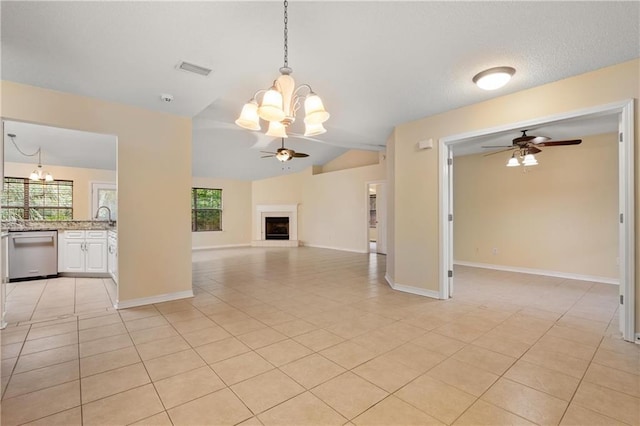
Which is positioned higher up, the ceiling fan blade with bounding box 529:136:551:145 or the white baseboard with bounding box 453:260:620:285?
the ceiling fan blade with bounding box 529:136:551:145

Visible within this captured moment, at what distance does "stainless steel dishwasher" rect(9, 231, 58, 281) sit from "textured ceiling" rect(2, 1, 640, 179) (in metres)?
3.44

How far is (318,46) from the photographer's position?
2.38 m

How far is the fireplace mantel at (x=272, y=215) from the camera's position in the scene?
10.2m

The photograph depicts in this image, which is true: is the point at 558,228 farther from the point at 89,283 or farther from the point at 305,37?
the point at 89,283

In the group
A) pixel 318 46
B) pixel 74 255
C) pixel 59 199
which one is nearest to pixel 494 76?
pixel 318 46

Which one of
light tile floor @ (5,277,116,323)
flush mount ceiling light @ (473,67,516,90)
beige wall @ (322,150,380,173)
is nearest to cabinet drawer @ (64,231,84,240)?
light tile floor @ (5,277,116,323)

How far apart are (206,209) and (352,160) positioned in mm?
5096

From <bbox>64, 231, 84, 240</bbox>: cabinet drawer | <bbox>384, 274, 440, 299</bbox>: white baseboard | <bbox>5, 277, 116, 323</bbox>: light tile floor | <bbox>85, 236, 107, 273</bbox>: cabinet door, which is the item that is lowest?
<bbox>5, 277, 116, 323</bbox>: light tile floor

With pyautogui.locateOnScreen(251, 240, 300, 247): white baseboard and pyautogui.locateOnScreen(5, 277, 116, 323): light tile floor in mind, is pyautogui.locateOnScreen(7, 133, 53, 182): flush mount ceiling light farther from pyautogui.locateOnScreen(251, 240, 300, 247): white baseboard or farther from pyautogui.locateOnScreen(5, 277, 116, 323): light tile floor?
→ pyautogui.locateOnScreen(251, 240, 300, 247): white baseboard

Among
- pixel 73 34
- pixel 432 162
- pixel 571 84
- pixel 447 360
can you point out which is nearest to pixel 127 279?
pixel 73 34

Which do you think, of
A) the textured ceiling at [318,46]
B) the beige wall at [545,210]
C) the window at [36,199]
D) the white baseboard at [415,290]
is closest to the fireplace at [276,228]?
the window at [36,199]

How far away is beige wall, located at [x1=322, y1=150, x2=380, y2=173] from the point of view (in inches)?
344

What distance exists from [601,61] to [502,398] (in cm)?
298

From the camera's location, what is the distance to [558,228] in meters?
5.26
